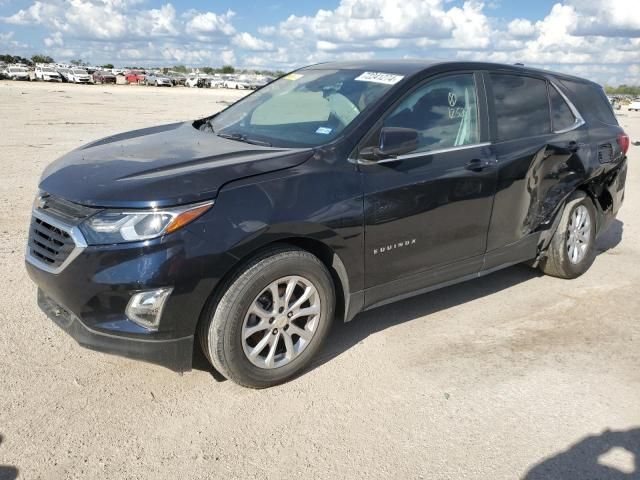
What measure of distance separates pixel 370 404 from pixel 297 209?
1.18 m

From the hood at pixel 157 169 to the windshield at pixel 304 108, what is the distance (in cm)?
26

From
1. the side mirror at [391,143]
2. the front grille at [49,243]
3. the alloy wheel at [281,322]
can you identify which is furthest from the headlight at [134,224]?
the side mirror at [391,143]

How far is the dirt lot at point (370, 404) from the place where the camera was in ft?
9.05

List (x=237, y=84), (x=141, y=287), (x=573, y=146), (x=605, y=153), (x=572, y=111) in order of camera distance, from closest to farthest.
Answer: (x=141, y=287) < (x=573, y=146) < (x=572, y=111) < (x=605, y=153) < (x=237, y=84)

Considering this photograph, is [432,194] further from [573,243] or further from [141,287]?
[573,243]

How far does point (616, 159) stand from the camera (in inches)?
217

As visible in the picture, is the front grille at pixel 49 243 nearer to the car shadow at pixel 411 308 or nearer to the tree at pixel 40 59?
the car shadow at pixel 411 308

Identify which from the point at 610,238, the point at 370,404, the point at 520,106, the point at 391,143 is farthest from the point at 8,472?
the point at 610,238

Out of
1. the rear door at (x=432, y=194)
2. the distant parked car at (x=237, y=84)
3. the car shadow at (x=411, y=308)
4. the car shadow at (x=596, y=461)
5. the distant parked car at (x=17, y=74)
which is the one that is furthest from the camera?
the distant parked car at (x=237, y=84)

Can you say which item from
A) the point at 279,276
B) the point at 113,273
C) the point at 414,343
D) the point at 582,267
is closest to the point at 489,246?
the point at 414,343

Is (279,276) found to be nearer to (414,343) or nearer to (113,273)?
(113,273)

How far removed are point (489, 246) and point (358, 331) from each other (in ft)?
3.90

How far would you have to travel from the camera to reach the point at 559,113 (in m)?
4.93

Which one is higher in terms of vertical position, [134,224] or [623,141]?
[134,224]
